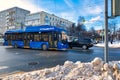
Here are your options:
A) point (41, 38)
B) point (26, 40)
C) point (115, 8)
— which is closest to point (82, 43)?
point (41, 38)

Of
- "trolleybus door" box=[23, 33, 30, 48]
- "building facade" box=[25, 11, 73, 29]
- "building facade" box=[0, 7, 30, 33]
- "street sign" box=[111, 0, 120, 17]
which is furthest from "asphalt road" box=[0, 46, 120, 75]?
"building facade" box=[0, 7, 30, 33]

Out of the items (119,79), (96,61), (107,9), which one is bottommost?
(119,79)

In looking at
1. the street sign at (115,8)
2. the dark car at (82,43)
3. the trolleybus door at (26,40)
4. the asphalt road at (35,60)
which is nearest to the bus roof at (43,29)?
the trolleybus door at (26,40)

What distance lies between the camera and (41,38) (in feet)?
78.3

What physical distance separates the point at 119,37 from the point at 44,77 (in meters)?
73.9

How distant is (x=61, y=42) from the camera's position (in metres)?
22.4

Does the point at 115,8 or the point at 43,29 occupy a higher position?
the point at 43,29

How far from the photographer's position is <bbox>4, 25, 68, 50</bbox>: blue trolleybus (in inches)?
888

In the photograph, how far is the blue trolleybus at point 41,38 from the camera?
22.5m

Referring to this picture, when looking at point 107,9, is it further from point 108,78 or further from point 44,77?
point 44,77

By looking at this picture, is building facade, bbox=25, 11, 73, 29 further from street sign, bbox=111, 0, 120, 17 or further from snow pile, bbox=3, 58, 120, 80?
street sign, bbox=111, 0, 120, 17

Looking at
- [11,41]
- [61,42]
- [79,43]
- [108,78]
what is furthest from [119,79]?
[11,41]

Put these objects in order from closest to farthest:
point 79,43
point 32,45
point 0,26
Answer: point 32,45
point 79,43
point 0,26

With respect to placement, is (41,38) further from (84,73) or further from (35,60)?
(84,73)
